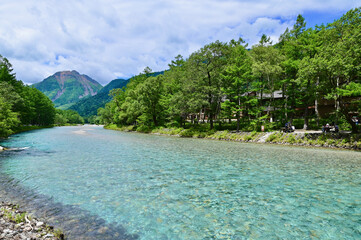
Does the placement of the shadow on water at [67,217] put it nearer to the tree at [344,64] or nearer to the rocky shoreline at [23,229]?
the rocky shoreline at [23,229]

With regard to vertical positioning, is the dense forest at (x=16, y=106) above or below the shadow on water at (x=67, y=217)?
above

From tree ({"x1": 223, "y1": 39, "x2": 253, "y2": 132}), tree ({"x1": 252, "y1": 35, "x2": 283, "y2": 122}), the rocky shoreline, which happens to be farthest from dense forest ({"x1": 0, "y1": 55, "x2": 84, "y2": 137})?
tree ({"x1": 252, "y1": 35, "x2": 283, "y2": 122})

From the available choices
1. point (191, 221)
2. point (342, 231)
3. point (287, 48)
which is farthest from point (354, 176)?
point (287, 48)

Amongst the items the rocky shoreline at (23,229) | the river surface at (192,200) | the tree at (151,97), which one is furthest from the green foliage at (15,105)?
the tree at (151,97)

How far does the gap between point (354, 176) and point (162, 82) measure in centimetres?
5812

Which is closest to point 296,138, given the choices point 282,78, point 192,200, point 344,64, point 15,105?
point 344,64

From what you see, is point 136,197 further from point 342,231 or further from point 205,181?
point 342,231

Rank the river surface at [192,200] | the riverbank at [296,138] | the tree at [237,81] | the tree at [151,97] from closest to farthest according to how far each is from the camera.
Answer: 1. the river surface at [192,200]
2. the riverbank at [296,138]
3. the tree at [237,81]
4. the tree at [151,97]

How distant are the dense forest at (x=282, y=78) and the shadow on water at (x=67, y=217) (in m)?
32.0

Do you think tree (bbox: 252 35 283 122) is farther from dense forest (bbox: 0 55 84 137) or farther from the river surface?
dense forest (bbox: 0 55 84 137)

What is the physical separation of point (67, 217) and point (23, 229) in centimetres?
173

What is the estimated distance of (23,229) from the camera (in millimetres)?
5457

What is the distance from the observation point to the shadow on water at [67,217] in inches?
238

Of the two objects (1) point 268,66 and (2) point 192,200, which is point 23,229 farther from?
(1) point 268,66
